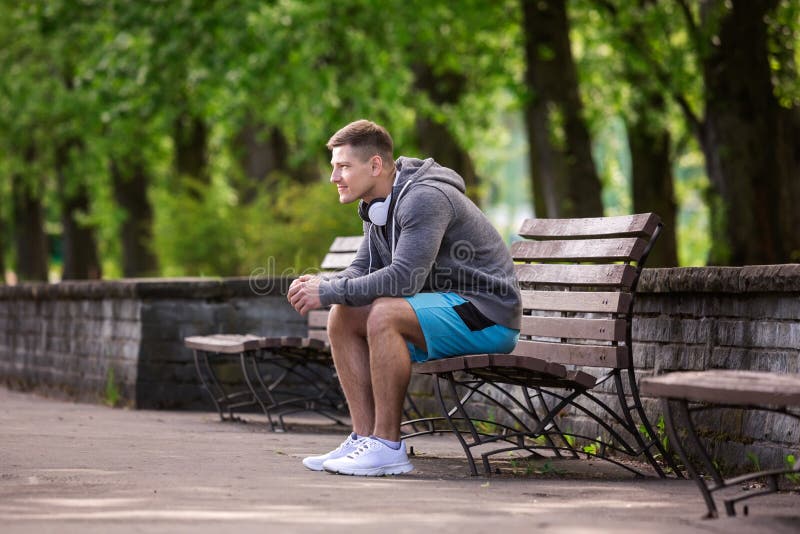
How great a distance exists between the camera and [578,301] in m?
6.17

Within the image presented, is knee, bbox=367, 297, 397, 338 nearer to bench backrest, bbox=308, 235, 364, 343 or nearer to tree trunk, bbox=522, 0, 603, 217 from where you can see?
bench backrest, bbox=308, 235, 364, 343

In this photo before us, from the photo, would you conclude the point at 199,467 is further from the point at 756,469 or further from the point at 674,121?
the point at 674,121

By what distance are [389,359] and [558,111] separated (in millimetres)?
12004

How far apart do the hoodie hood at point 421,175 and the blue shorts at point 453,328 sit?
19.8 inches

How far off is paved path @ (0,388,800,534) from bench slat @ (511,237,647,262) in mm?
979

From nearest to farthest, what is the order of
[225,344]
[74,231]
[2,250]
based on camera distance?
[225,344]
[74,231]
[2,250]

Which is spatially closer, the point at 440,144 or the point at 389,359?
the point at 389,359

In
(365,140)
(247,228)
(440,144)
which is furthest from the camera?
(440,144)

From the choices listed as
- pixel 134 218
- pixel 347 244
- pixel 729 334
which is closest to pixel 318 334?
pixel 347 244

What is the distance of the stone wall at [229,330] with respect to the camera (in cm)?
568

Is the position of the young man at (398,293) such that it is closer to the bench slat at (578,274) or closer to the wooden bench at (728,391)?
the bench slat at (578,274)

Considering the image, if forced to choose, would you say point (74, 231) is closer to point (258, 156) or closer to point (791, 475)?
point (258, 156)

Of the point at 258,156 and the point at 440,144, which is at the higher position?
the point at 258,156

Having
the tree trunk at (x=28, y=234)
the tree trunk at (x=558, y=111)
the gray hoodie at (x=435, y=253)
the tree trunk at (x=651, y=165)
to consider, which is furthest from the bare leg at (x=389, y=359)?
the tree trunk at (x=28, y=234)
